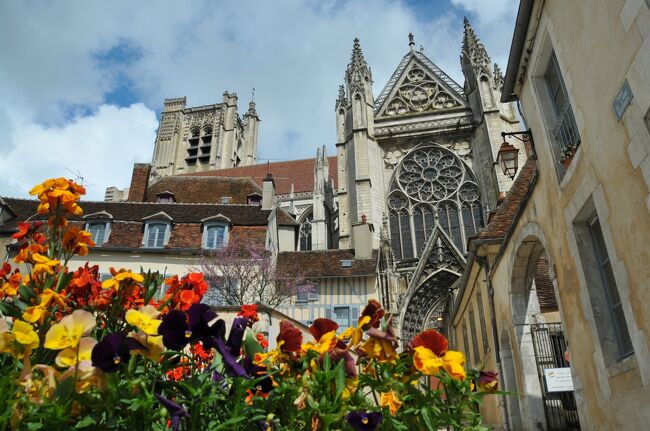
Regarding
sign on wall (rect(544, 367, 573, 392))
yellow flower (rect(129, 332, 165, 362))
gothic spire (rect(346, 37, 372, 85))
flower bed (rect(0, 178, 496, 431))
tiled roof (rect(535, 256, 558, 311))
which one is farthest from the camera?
gothic spire (rect(346, 37, 372, 85))

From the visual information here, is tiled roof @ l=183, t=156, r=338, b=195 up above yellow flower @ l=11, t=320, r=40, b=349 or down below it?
above

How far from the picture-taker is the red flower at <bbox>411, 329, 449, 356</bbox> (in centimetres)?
169

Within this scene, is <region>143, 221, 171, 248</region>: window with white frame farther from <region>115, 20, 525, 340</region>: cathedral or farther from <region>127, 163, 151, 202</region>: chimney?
<region>127, 163, 151, 202</region>: chimney

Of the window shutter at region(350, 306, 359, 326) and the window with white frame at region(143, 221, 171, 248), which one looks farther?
the window shutter at region(350, 306, 359, 326)

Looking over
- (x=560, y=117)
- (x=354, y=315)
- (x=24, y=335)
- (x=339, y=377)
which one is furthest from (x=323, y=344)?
(x=354, y=315)

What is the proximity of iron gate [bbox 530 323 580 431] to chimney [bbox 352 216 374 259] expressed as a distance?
10759mm

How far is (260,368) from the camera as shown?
175 centimetres

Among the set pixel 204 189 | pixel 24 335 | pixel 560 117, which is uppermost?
pixel 204 189

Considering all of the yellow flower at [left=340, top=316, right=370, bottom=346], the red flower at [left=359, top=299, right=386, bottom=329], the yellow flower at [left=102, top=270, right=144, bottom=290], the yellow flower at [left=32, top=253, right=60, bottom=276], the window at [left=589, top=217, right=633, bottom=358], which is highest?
the window at [left=589, top=217, right=633, bottom=358]

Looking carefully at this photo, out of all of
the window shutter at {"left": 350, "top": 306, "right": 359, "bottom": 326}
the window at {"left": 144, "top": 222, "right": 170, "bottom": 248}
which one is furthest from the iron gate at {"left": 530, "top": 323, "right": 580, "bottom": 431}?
the window at {"left": 144, "top": 222, "right": 170, "bottom": 248}

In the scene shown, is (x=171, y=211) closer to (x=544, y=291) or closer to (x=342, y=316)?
(x=342, y=316)

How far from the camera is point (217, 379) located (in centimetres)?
186

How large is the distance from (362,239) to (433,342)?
1703cm

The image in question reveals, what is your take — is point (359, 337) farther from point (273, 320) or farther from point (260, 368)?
point (273, 320)
